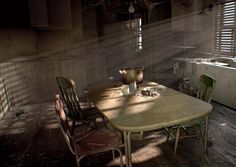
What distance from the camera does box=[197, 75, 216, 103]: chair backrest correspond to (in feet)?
7.11

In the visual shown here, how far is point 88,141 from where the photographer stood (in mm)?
1955

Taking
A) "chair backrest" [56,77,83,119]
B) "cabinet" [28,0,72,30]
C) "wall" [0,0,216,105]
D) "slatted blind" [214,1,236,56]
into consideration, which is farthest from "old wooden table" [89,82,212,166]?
"slatted blind" [214,1,236,56]

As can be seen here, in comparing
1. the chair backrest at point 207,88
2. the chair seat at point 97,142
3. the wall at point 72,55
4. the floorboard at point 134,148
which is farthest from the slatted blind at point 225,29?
the chair seat at point 97,142

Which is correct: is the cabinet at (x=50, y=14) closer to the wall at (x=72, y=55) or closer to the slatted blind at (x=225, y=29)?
the wall at (x=72, y=55)

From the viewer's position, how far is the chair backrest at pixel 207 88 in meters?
2.17

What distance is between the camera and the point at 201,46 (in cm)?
569

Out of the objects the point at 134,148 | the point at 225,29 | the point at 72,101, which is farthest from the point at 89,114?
the point at 225,29

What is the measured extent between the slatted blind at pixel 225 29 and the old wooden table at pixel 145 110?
3093 mm

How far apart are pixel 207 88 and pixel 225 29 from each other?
3293 millimetres

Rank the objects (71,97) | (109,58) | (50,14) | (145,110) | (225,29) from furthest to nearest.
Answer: (109,58) → (225,29) → (50,14) → (71,97) → (145,110)

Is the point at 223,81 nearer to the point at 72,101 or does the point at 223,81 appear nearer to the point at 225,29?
the point at 225,29

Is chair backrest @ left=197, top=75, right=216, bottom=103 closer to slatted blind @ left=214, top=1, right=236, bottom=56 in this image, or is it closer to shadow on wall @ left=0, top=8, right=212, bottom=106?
slatted blind @ left=214, top=1, right=236, bottom=56

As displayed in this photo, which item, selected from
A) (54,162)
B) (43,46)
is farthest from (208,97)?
(43,46)

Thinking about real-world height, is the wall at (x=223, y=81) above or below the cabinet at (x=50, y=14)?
below
